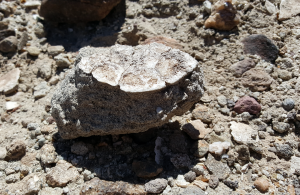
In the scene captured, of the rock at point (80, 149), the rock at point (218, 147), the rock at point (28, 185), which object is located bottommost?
the rock at point (28, 185)

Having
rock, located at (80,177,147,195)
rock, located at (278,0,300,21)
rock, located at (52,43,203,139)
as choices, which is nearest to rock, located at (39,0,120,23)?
rock, located at (52,43,203,139)

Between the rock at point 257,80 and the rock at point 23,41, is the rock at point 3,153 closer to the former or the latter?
the rock at point 23,41

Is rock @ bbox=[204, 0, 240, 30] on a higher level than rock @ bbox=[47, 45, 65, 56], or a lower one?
higher

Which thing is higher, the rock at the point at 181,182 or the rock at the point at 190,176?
the rock at the point at 190,176

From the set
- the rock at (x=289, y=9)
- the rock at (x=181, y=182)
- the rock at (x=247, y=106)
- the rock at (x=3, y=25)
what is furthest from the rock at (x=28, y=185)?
the rock at (x=289, y=9)

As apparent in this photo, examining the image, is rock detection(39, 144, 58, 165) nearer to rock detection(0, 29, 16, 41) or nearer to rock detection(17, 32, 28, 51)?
rock detection(17, 32, 28, 51)

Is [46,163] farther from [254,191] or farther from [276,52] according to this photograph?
[276,52]
